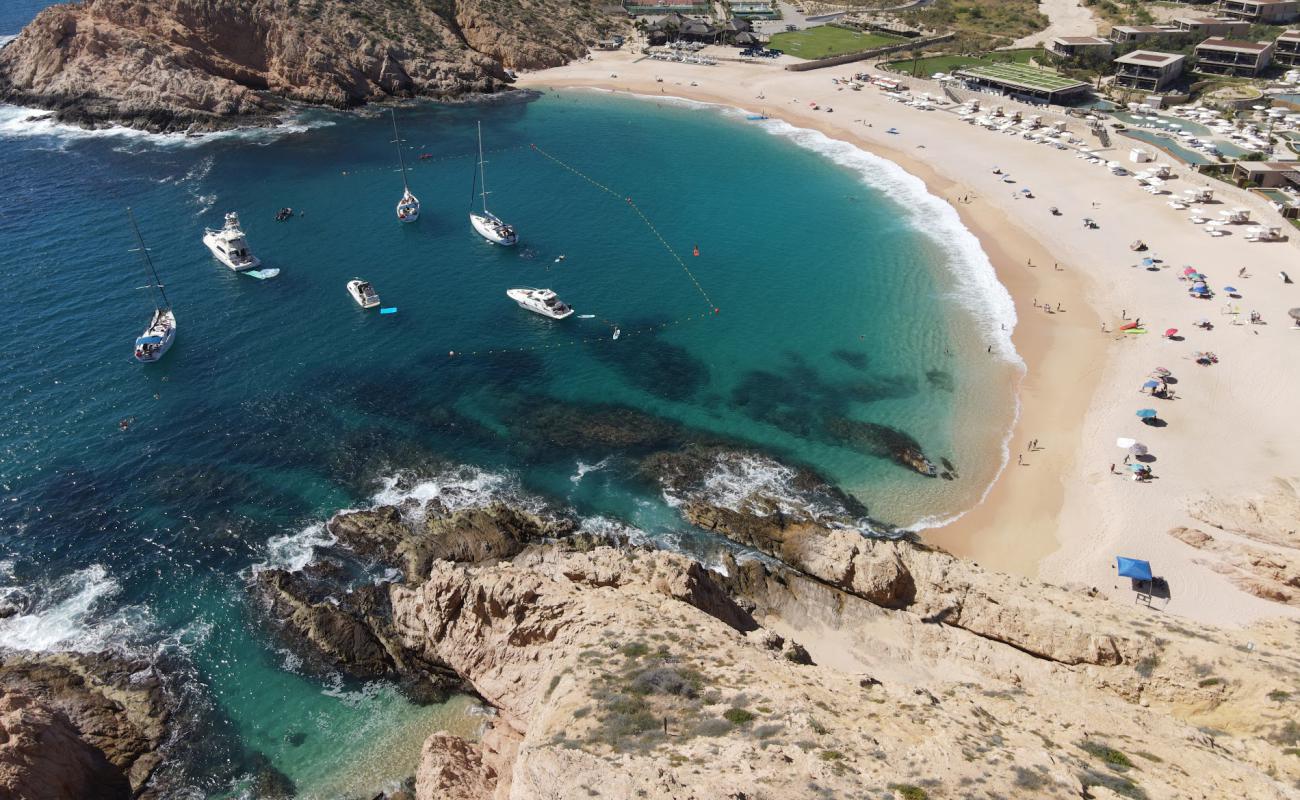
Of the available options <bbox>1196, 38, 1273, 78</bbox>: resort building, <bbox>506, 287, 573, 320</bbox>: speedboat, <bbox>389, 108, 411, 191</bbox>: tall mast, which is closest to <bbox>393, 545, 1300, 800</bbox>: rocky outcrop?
<bbox>506, 287, 573, 320</bbox>: speedboat

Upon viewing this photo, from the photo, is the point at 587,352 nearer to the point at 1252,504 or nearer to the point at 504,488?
the point at 504,488

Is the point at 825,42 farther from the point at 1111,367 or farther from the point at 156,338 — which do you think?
the point at 156,338

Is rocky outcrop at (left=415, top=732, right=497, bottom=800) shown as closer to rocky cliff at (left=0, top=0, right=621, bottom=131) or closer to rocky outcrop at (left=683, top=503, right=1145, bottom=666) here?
rocky outcrop at (left=683, top=503, right=1145, bottom=666)

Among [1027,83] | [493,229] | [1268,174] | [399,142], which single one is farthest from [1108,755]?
[1027,83]

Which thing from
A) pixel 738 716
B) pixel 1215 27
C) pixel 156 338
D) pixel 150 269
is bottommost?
pixel 156 338

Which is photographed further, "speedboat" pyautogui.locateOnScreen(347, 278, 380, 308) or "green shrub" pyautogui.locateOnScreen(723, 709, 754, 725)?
"speedboat" pyautogui.locateOnScreen(347, 278, 380, 308)

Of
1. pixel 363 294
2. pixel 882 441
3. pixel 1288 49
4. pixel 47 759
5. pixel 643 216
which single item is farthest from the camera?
pixel 1288 49

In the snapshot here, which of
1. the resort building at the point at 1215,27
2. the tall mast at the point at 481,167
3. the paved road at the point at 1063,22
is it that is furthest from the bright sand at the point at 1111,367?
the resort building at the point at 1215,27
